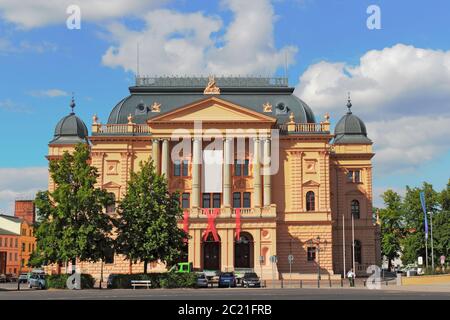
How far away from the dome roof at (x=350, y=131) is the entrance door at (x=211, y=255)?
21937 mm

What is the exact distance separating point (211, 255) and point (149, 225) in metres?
23.3

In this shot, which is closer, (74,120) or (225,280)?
(225,280)

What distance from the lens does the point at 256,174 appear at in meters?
84.1

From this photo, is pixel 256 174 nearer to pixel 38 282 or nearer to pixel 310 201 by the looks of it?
pixel 310 201

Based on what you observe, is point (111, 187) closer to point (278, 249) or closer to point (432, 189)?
point (278, 249)

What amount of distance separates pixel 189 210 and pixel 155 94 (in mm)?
16839

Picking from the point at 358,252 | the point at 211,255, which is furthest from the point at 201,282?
the point at 358,252

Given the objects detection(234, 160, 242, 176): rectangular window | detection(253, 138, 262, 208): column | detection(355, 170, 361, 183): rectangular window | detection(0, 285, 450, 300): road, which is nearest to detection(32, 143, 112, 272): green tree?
detection(0, 285, 450, 300): road

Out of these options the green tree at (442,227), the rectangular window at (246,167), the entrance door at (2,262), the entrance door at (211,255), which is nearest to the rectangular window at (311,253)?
the entrance door at (211,255)

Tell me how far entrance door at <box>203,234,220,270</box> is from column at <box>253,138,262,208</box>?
6966 mm

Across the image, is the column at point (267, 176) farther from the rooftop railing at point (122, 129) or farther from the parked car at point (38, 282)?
the parked car at point (38, 282)

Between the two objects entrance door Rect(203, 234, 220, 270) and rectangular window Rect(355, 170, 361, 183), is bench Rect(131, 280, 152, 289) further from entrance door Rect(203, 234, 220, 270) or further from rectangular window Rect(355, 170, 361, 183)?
rectangular window Rect(355, 170, 361, 183)

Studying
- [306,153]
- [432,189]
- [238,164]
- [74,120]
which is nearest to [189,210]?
[238,164]
